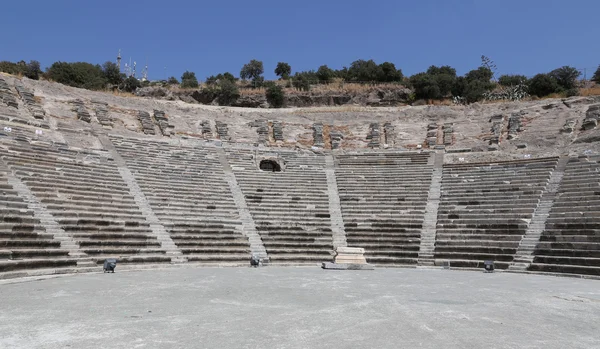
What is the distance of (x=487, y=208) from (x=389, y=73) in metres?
40.5

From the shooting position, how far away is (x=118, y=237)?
15656mm

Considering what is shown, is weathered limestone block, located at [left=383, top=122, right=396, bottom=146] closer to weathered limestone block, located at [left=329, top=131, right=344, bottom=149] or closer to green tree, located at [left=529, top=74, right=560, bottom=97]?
weathered limestone block, located at [left=329, top=131, right=344, bottom=149]

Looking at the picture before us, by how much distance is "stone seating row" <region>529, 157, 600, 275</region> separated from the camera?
47.7ft

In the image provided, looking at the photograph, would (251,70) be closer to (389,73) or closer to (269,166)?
(389,73)

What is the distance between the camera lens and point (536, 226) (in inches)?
662

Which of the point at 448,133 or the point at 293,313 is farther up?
the point at 448,133

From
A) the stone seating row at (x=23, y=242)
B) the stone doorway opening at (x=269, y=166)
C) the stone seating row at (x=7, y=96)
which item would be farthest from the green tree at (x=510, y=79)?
the stone seating row at (x=23, y=242)

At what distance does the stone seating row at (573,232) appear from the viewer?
14.5 m

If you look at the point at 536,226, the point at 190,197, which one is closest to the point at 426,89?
the point at 536,226

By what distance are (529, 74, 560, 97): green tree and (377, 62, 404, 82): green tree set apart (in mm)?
15991

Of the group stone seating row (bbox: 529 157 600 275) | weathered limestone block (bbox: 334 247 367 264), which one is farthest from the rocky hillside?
weathered limestone block (bbox: 334 247 367 264)

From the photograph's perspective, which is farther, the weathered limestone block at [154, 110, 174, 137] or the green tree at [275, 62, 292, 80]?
the green tree at [275, 62, 292, 80]

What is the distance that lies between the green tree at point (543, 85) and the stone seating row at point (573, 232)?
108 ft

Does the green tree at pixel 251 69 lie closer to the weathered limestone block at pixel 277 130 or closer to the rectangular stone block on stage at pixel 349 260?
the weathered limestone block at pixel 277 130
